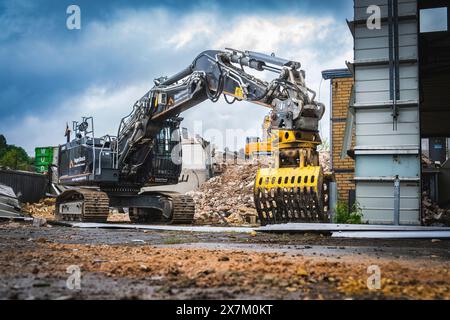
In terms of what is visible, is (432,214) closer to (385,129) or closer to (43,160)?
(385,129)

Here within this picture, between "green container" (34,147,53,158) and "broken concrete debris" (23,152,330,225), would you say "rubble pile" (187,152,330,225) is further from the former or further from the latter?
"green container" (34,147,53,158)

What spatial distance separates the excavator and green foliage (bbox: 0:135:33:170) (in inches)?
983

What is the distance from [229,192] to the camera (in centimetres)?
2738

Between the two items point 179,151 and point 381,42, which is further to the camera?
point 179,151

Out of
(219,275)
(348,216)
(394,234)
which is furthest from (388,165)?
(219,275)

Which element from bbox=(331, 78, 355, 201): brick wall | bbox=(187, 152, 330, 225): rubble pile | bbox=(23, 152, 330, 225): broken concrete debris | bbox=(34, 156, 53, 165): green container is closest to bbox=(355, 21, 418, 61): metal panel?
bbox=(331, 78, 355, 201): brick wall

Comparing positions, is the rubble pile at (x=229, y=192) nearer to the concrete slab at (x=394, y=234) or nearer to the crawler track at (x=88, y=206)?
the crawler track at (x=88, y=206)

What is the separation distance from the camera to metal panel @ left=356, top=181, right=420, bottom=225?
10.5 m

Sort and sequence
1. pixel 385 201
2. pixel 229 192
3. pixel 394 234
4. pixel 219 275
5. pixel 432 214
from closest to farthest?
1. pixel 219 275
2. pixel 394 234
3. pixel 385 201
4. pixel 432 214
5. pixel 229 192

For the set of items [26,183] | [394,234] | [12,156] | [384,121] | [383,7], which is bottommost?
[394,234]

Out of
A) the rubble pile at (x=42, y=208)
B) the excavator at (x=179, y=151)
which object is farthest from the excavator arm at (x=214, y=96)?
the rubble pile at (x=42, y=208)

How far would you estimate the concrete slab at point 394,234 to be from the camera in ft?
26.3

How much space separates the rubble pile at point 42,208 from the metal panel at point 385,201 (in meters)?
15.5

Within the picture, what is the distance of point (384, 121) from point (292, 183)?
228 centimetres
